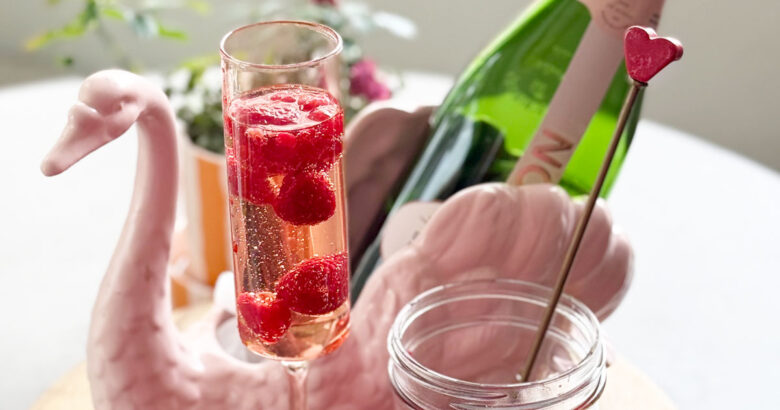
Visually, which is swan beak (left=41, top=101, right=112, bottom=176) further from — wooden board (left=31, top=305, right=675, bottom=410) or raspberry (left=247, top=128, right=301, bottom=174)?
wooden board (left=31, top=305, right=675, bottom=410)

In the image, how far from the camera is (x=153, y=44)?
2861 mm

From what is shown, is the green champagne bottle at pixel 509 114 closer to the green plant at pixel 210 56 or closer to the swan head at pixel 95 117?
the green plant at pixel 210 56

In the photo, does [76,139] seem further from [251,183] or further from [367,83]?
[367,83]

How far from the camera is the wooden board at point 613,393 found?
3.22 ft

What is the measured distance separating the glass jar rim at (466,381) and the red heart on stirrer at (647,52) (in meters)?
0.18

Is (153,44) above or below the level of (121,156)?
below

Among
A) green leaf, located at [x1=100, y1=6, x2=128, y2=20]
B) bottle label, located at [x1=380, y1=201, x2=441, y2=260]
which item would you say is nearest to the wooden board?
bottle label, located at [x1=380, y1=201, x2=441, y2=260]

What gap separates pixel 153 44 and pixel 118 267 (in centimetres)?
214

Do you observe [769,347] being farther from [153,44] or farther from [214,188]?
[153,44]

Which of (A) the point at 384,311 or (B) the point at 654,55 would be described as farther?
(A) the point at 384,311

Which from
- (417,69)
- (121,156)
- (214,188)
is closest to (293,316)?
(214,188)

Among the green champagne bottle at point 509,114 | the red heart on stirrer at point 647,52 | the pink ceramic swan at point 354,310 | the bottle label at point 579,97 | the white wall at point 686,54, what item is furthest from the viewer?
the white wall at point 686,54

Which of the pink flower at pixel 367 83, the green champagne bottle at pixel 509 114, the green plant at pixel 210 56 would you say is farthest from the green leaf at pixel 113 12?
the green champagne bottle at pixel 509 114

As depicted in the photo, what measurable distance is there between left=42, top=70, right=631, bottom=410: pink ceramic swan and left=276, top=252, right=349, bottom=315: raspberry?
0.42 feet
